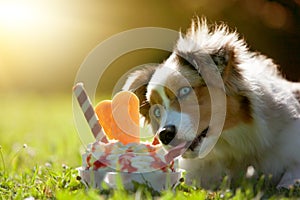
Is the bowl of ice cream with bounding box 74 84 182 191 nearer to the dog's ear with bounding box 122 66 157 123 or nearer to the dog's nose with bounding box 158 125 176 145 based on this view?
the dog's nose with bounding box 158 125 176 145

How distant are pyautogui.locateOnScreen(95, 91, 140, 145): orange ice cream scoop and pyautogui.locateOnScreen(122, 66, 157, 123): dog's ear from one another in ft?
1.43

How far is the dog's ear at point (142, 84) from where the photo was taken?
475 centimetres

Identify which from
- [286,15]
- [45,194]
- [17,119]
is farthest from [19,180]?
[286,15]

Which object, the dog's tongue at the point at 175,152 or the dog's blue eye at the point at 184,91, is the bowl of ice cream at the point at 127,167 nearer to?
the dog's tongue at the point at 175,152

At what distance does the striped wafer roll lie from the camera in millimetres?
3949

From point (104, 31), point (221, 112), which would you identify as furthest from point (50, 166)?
point (104, 31)

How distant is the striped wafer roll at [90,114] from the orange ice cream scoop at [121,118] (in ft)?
0.84

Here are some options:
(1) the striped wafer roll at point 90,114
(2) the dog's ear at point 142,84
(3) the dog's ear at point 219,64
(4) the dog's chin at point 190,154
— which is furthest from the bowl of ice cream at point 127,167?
(2) the dog's ear at point 142,84

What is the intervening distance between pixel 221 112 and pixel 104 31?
9.27 metres

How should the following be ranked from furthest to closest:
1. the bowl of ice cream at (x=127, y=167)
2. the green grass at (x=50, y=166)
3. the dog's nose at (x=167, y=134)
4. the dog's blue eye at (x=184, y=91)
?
1. the dog's blue eye at (x=184, y=91)
2. the dog's nose at (x=167, y=134)
3. the bowl of ice cream at (x=127, y=167)
4. the green grass at (x=50, y=166)

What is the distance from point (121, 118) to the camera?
4246 mm

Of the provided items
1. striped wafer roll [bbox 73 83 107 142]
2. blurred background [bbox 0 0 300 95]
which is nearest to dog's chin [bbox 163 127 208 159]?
striped wafer roll [bbox 73 83 107 142]

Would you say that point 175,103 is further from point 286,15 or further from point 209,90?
point 286,15

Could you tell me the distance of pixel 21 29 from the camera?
13.8 metres
